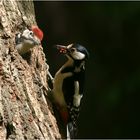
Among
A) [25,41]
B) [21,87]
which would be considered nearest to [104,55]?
[25,41]

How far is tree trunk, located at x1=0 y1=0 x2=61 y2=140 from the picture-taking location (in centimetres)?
455

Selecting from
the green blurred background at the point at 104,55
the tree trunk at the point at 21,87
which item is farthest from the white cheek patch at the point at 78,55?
the green blurred background at the point at 104,55

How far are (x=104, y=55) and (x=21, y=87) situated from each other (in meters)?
6.57

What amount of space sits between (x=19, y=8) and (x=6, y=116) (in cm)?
118

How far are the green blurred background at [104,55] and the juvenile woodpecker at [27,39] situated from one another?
4.75 m

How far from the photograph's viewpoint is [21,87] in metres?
4.80

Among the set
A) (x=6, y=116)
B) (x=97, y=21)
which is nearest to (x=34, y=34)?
(x=6, y=116)

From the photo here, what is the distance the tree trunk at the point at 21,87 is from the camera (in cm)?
455

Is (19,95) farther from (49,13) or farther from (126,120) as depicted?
(49,13)

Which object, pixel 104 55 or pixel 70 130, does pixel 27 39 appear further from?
pixel 104 55

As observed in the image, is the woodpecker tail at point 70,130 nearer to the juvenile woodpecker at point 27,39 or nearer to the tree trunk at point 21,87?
the tree trunk at point 21,87

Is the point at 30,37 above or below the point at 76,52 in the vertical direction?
above

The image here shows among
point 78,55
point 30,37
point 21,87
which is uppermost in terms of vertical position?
point 30,37

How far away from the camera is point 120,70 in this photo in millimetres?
10844
